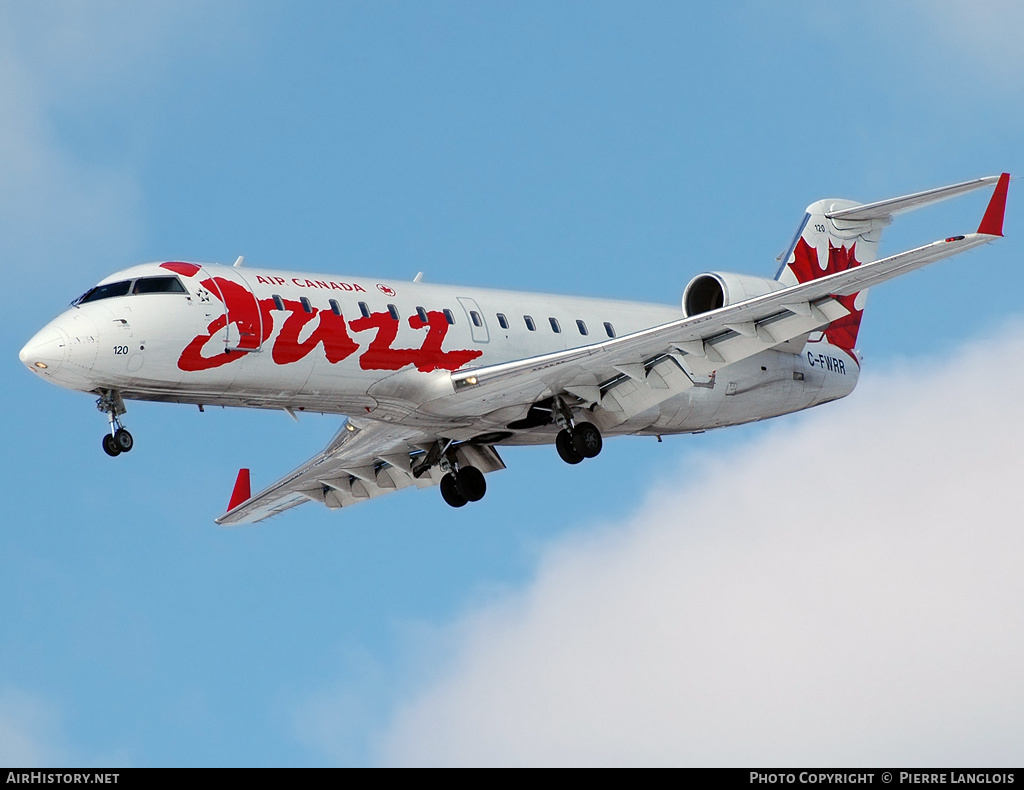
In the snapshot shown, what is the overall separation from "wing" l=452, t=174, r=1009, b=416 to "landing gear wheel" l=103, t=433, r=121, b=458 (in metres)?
5.32

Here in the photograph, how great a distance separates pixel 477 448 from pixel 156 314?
7524 mm

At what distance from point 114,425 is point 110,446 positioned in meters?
0.35

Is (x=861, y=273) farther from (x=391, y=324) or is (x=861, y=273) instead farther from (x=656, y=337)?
(x=391, y=324)

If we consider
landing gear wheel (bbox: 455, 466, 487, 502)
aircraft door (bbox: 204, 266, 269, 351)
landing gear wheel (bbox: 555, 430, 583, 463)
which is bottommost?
landing gear wheel (bbox: 555, 430, 583, 463)

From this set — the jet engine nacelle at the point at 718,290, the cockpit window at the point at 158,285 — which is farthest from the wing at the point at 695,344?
the cockpit window at the point at 158,285

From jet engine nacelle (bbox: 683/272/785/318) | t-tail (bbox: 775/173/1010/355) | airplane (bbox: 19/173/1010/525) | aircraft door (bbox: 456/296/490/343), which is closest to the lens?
airplane (bbox: 19/173/1010/525)

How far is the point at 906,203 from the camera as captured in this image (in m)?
30.8

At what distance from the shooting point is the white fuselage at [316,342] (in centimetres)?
2545

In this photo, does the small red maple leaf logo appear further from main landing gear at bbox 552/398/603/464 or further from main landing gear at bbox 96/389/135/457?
main landing gear at bbox 96/389/135/457

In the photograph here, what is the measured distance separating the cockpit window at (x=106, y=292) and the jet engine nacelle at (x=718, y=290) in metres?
10.1

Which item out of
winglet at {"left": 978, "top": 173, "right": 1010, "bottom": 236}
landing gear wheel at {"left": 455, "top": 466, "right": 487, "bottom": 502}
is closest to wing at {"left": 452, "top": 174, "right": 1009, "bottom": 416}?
winglet at {"left": 978, "top": 173, "right": 1010, "bottom": 236}

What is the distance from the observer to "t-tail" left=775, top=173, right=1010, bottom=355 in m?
33.1

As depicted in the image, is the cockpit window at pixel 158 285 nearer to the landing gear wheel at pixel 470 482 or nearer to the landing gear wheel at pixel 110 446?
the landing gear wheel at pixel 110 446
